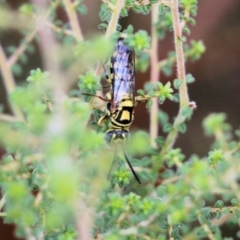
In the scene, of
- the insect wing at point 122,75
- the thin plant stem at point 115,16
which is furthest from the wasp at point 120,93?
the thin plant stem at point 115,16

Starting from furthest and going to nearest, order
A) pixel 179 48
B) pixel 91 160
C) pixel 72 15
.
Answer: pixel 72 15
pixel 179 48
pixel 91 160

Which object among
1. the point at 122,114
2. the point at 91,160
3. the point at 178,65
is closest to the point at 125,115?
the point at 122,114

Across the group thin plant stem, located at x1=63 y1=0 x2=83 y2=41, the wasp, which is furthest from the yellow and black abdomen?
thin plant stem, located at x1=63 y1=0 x2=83 y2=41

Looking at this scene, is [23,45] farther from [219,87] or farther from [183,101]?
[219,87]

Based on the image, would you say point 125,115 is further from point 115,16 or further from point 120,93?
point 115,16

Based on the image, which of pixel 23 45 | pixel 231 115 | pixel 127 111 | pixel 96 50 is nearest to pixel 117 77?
pixel 127 111

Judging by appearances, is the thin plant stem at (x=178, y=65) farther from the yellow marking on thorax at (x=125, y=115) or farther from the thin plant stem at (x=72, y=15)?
the thin plant stem at (x=72, y=15)

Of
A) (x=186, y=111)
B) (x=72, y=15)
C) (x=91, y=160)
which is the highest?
Answer: (x=72, y=15)
